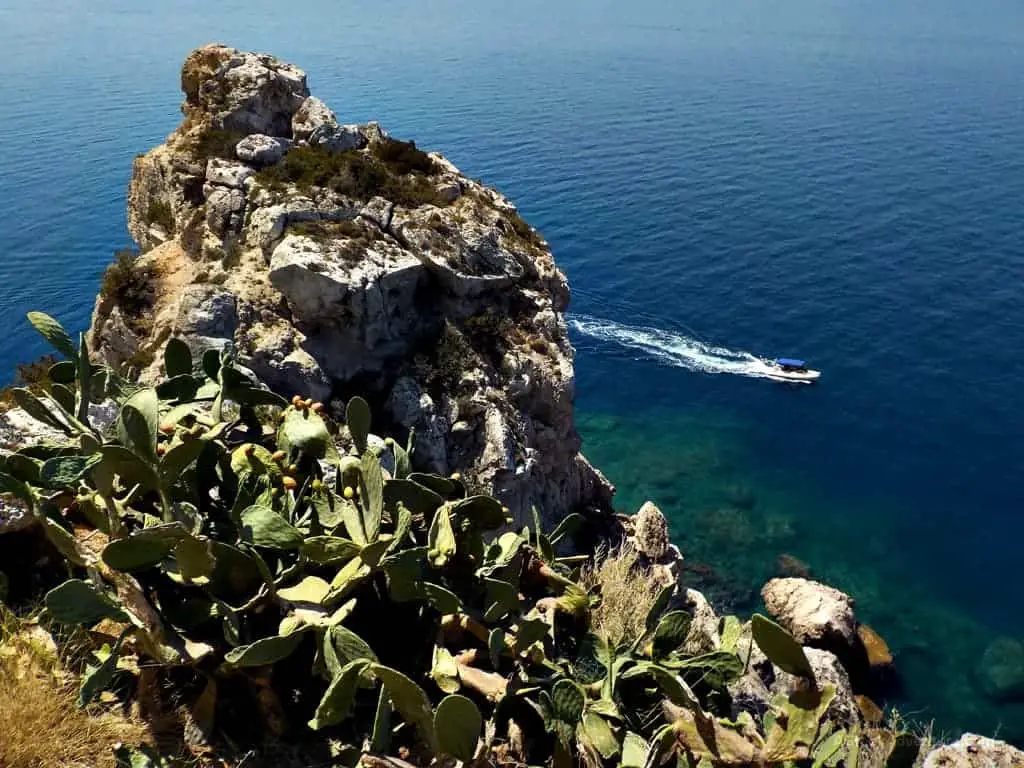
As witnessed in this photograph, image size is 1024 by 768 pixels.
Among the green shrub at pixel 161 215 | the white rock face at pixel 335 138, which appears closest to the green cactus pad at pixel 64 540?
the white rock face at pixel 335 138

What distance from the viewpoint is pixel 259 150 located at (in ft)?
66.5

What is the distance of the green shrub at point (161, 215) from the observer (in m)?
22.1

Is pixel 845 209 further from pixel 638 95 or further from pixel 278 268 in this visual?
pixel 278 268

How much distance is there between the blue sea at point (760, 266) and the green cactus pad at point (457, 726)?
954 inches

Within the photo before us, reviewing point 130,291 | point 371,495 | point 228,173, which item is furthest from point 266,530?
point 228,173

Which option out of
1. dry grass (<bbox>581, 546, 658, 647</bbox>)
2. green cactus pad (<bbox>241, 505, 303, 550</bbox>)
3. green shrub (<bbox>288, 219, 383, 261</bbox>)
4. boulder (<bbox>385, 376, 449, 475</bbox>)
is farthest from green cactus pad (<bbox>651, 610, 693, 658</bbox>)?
green shrub (<bbox>288, 219, 383, 261</bbox>)

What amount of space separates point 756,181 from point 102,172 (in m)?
52.8

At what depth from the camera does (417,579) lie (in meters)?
6.96

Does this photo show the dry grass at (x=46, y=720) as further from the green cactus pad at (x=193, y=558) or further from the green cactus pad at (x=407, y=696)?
the green cactus pad at (x=407, y=696)

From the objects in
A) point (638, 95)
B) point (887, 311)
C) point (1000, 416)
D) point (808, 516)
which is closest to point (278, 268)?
point (808, 516)

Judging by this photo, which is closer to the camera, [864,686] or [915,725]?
[915,725]

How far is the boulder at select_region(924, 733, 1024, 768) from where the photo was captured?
33.5ft

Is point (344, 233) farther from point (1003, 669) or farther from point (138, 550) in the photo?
point (1003, 669)

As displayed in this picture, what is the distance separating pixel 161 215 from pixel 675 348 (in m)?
30.4
